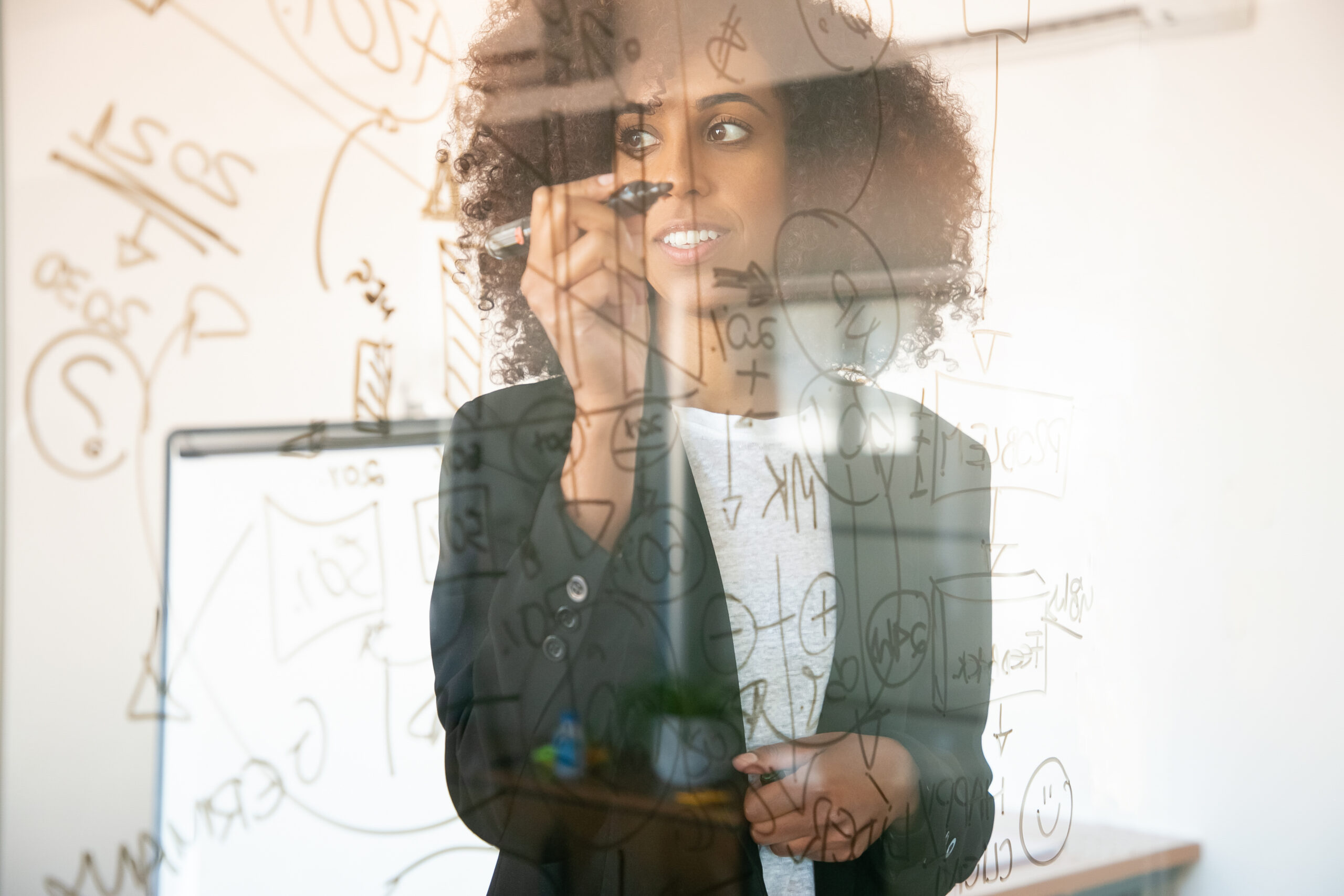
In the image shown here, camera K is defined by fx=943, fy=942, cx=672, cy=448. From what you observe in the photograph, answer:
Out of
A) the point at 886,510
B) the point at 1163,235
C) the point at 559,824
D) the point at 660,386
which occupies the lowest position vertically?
the point at 559,824

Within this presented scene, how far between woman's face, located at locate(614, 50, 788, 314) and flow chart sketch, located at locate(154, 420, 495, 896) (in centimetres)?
25

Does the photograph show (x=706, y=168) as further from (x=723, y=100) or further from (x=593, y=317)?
(x=593, y=317)

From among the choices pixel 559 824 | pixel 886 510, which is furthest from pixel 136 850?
pixel 886 510

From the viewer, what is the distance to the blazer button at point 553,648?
72 cm

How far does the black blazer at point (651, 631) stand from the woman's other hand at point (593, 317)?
0.04 feet

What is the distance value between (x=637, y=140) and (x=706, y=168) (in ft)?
0.24

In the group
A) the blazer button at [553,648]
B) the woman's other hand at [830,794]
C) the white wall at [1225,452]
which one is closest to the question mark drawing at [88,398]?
the blazer button at [553,648]

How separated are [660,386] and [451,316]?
0.19 meters

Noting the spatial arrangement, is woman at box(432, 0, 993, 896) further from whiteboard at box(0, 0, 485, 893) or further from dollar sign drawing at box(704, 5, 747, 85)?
whiteboard at box(0, 0, 485, 893)

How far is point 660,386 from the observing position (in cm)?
77

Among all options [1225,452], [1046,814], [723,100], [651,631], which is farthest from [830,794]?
[1225,452]

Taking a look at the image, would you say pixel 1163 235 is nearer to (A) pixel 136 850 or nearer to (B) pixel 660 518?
(B) pixel 660 518

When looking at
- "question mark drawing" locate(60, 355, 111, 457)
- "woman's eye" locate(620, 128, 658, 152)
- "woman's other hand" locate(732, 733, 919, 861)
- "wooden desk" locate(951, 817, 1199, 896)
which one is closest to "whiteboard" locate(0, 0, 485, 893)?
"question mark drawing" locate(60, 355, 111, 457)

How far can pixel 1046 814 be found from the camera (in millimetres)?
1118
